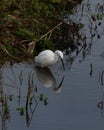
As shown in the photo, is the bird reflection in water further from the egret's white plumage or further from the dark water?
the egret's white plumage

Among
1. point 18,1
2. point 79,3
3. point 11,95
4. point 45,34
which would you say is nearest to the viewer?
point 11,95

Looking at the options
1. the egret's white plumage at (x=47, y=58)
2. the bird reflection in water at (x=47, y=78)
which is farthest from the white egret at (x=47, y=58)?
the bird reflection in water at (x=47, y=78)

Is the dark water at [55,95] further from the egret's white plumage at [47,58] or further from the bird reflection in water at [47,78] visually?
the egret's white plumage at [47,58]

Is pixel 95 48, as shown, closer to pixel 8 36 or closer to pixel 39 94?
pixel 8 36

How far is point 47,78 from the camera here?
11211 mm

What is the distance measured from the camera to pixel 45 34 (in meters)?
12.7

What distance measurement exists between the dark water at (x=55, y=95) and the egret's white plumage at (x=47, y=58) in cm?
13

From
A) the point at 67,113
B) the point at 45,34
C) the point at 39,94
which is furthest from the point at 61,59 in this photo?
the point at 67,113

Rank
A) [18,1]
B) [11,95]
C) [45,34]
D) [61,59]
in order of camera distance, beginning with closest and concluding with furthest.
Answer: [11,95], [61,59], [45,34], [18,1]

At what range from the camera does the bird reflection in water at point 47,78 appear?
34.3 ft

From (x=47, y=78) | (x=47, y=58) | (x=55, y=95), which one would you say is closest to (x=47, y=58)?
(x=47, y=58)

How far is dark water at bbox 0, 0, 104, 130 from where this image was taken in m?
8.95

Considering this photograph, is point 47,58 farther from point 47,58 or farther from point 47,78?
point 47,78

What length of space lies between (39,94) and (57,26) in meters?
3.46
